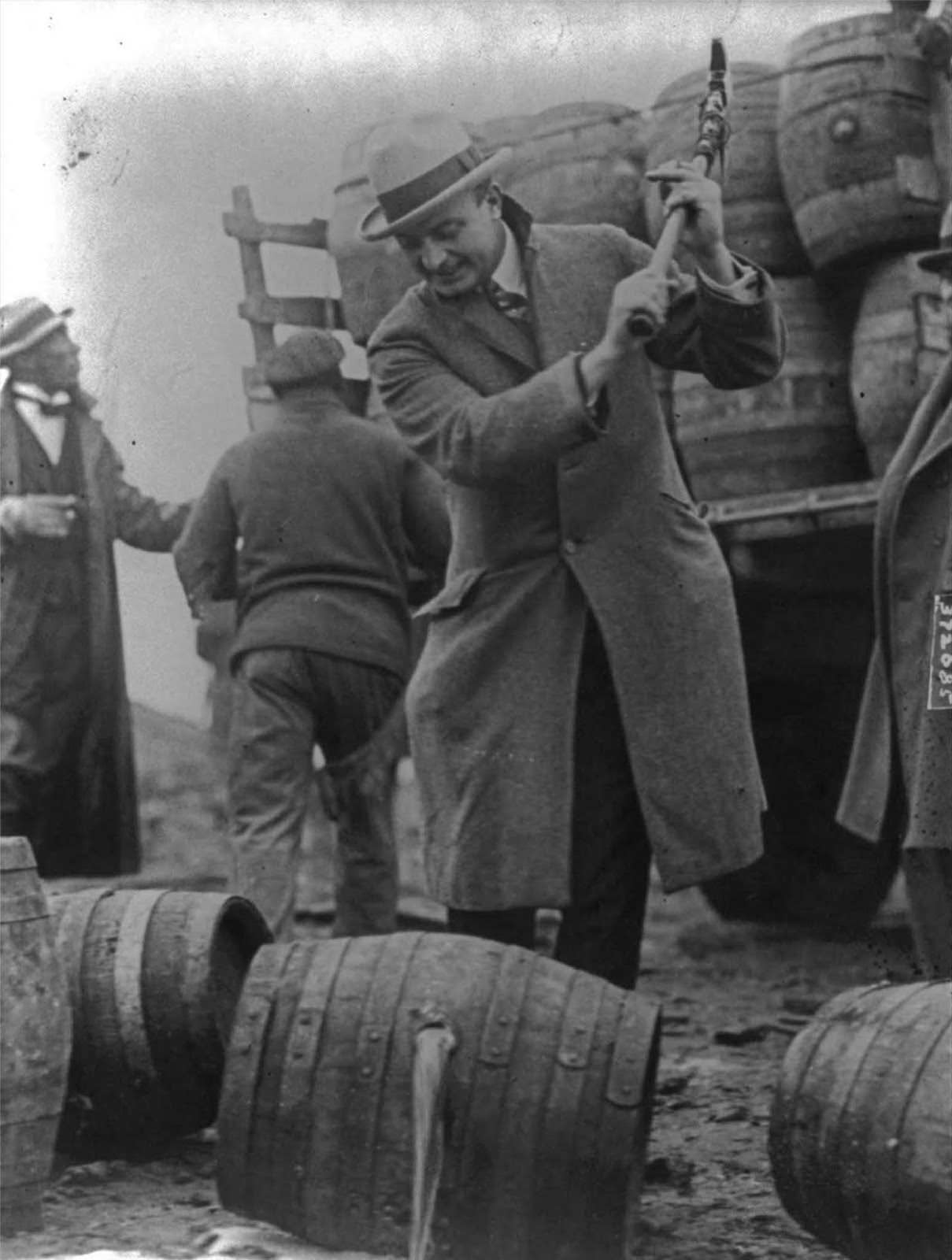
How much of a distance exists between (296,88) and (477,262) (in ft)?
2.27

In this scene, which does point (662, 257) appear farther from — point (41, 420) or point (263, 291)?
point (41, 420)

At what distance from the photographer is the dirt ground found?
3.87m

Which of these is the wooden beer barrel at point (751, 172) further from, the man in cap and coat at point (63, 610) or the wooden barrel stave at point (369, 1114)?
the wooden barrel stave at point (369, 1114)

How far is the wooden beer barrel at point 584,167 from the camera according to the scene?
488cm

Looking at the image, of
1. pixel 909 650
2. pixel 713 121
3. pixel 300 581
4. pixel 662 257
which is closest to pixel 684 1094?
pixel 909 650

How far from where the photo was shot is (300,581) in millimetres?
5848

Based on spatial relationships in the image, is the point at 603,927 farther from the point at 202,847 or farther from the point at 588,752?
the point at 202,847

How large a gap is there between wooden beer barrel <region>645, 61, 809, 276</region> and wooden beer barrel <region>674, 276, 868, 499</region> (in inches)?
5.3

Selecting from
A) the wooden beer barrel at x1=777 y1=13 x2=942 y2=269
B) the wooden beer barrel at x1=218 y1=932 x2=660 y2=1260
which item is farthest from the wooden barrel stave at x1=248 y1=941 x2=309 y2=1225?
the wooden beer barrel at x1=777 y1=13 x2=942 y2=269

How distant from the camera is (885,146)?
5395 mm

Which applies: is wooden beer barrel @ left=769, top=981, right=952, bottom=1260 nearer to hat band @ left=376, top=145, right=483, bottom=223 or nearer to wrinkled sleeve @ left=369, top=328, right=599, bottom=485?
wrinkled sleeve @ left=369, top=328, right=599, bottom=485

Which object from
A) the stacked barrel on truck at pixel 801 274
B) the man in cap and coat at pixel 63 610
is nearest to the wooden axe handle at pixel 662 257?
the stacked barrel on truck at pixel 801 274

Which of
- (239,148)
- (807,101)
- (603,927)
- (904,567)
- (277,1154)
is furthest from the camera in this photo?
(807,101)

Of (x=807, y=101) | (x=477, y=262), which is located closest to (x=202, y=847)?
(x=807, y=101)
